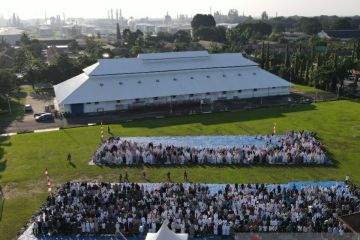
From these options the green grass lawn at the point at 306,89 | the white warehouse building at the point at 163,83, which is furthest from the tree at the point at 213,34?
the white warehouse building at the point at 163,83

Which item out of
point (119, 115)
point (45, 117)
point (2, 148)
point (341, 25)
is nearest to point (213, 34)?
point (341, 25)

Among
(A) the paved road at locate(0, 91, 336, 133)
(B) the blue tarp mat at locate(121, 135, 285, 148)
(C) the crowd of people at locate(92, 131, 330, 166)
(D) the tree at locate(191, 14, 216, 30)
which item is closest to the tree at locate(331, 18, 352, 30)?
(D) the tree at locate(191, 14, 216, 30)

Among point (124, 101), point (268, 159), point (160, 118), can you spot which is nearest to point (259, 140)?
point (268, 159)

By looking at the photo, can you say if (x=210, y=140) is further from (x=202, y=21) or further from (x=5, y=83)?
(x=202, y=21)

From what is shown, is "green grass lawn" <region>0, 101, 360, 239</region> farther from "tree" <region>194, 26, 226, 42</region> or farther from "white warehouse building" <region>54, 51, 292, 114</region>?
"tree" <region>194, 26, 226, 42</region>

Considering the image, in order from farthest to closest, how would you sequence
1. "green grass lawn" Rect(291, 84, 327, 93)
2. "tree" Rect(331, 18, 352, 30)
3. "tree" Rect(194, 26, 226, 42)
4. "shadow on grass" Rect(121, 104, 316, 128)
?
"tree" Rect(331, 18, 352, 30) < "tree" Rect(194, 26, 226, 42) < "green grass lawn" Rect(291, 84, 327, 93) < "shadow on grass" Rect(121, 104, 316, 128)

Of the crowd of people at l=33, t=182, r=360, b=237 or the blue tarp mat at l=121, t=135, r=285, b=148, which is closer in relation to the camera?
the crowd of people at l=33, t=182, r=360, b=237

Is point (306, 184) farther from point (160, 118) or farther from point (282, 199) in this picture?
point (160, 118)
